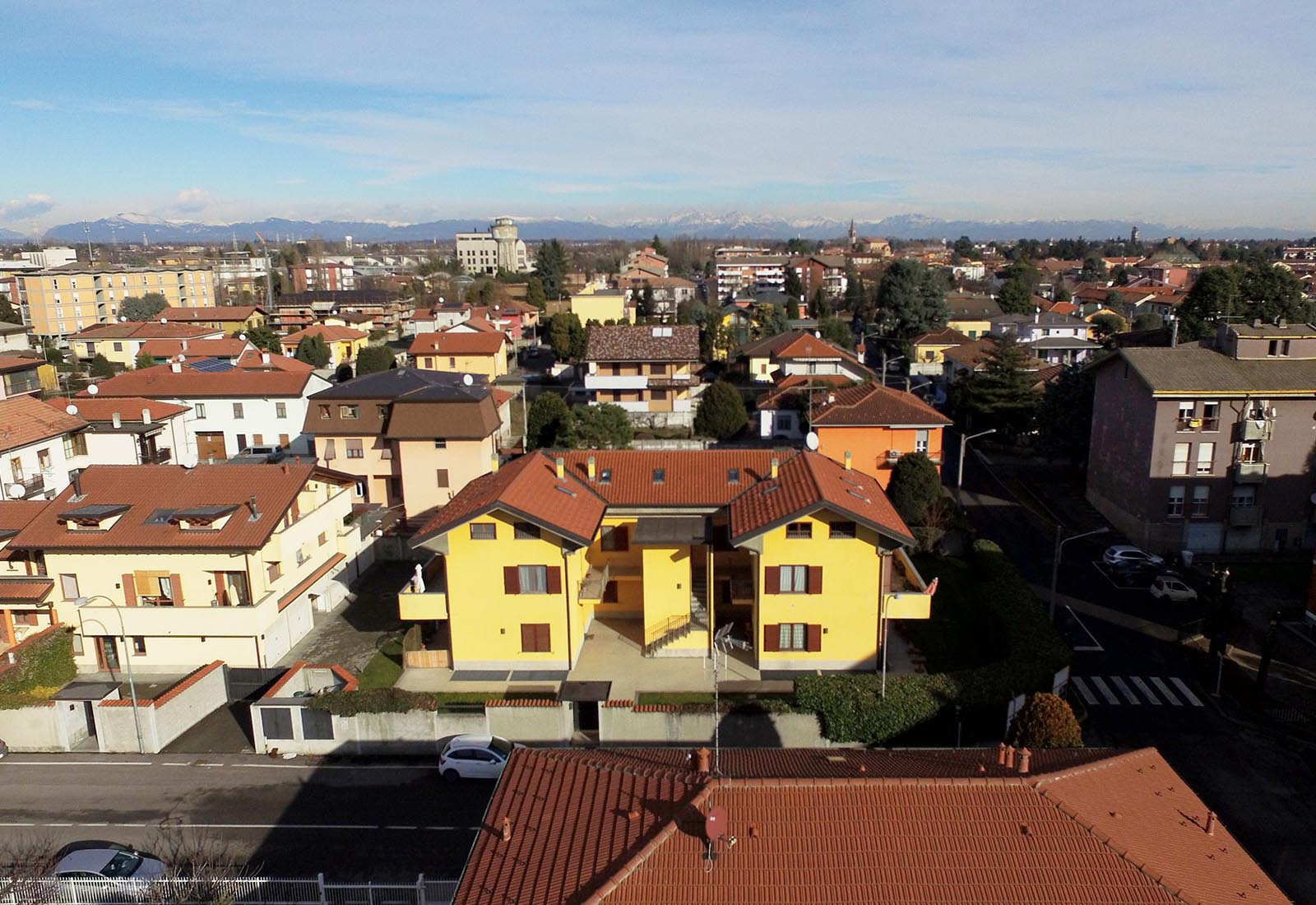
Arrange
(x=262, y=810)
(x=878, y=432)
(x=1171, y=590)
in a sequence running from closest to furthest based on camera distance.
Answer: (x=262, y=810) → (x=1171, y=590) → (x=878, y=432)

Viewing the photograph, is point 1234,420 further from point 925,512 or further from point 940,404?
point 940,404

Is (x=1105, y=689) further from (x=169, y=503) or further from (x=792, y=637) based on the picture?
(x=169, y=503)

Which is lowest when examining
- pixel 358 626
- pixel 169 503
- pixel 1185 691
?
pixel 1185 691

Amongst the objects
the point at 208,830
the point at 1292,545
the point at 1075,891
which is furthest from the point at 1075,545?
the point at 208,830

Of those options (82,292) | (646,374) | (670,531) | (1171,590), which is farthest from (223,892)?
(82,292)

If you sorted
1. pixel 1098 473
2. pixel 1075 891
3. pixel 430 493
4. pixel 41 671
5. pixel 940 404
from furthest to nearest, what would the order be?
1. pixel 940 404
2. pixel 1098 473
3. pixel 430 493
4. pixel 41 671
5. pixel 1075 891

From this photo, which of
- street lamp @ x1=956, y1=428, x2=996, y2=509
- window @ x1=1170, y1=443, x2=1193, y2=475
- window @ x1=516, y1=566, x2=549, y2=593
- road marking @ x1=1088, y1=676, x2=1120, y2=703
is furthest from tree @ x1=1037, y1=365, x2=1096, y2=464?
window @ x1=516, y1=566, x2=549, y2=593
